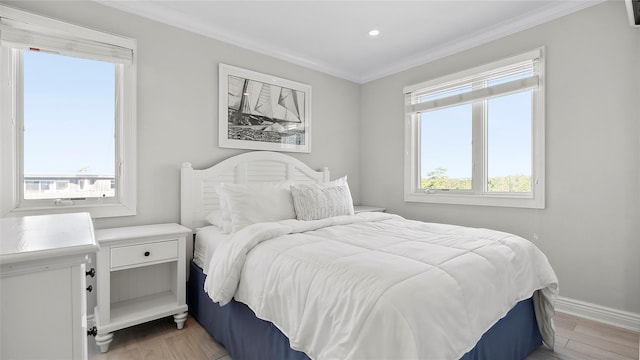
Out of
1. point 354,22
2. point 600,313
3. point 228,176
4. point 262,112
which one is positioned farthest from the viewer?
point 262,112

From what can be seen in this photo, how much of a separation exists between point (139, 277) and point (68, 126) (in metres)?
1.26

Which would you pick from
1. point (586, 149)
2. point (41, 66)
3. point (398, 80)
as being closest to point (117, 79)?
point (41, 66)

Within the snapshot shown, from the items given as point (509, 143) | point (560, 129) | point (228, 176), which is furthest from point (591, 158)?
point (228, 176)

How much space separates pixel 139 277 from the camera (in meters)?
2.43

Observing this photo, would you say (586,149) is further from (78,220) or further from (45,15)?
(45,15)

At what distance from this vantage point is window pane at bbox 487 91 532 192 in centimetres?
279

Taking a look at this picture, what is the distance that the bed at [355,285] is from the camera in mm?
1098

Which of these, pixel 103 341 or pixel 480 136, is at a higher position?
pixel 480 136

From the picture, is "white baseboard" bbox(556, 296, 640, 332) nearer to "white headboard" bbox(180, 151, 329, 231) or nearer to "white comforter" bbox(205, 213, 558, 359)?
"white comforter" bbox(205, 213, 558, 359)

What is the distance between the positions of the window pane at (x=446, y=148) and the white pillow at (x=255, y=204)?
1.81 m

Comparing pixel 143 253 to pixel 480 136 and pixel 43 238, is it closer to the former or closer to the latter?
pixel 43 238

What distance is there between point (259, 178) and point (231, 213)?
33.8 inches

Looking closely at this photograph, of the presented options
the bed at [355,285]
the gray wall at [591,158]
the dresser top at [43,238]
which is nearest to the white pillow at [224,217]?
the bed at [355,285]

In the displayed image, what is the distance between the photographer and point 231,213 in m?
2.35
